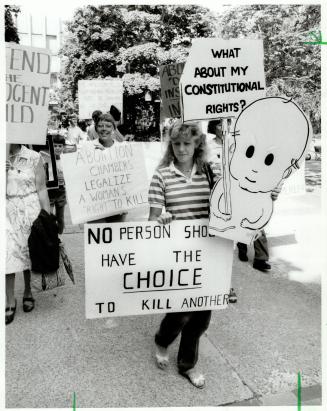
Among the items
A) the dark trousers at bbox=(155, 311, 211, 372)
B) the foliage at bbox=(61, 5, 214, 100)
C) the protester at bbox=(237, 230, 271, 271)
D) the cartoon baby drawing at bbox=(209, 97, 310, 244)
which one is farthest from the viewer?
the foliage at bbox=(61, 5, 214, 100)

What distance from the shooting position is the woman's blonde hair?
274cm

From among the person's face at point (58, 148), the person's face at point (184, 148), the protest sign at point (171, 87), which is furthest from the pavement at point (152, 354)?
the protest sign at point (171, 87)

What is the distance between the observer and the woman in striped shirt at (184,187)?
2.76m

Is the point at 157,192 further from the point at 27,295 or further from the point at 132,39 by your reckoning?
the point at 132,39

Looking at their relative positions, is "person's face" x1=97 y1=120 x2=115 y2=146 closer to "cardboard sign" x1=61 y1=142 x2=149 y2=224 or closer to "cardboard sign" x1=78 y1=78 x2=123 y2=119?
"cardboard sign" x1=61 y1=142 x2=149 y2=224

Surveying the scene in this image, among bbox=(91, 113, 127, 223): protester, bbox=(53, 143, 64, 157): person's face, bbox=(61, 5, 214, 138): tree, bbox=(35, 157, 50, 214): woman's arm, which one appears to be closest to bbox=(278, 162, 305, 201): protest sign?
bbox=(91, 113, 127, 223): protester

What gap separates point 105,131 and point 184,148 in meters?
1.62

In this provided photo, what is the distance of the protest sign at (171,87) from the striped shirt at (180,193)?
1707 millimetres

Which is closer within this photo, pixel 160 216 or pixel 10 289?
pixel 160 216

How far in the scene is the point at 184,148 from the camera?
9.05ft

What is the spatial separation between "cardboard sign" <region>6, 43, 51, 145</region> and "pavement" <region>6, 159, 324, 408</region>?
1.58 metres

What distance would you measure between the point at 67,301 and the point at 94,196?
1.22 m

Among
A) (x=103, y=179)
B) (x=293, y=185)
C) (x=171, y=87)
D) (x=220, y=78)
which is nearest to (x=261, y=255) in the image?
(x=293, y=185)

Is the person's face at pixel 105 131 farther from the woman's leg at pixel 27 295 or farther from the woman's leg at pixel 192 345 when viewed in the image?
the woman's leg at pixel 192 345
